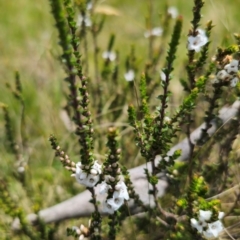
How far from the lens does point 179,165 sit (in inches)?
51.3

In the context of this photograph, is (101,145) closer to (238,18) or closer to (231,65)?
(231,65)

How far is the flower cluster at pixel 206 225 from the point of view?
942mm

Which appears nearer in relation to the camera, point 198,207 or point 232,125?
point 198,207

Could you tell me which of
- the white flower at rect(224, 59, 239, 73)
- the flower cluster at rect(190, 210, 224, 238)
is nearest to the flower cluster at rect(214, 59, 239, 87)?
the white flower at rect(224, 59, 239, 73)

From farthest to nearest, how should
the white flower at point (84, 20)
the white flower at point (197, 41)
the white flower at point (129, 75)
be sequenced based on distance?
Answer: the white flower at point (129, 75)
the white flower at point (84, 20)
the white flower at point (197, 41)

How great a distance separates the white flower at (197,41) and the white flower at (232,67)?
0.08m

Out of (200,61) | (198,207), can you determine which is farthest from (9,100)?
(198,207)

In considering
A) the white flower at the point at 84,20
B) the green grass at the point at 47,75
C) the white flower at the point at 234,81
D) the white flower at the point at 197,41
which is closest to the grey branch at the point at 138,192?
the green grass at the point at 47,75

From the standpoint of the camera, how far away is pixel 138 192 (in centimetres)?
134

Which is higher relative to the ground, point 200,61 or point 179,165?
point 200,61

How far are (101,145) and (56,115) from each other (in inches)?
16.2

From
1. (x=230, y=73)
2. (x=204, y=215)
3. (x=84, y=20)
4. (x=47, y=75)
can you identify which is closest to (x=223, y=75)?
(x=230, y=73)

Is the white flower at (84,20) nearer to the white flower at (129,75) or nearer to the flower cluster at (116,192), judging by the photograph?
the white flower at (129,75)

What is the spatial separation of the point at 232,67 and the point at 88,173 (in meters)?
0.43
